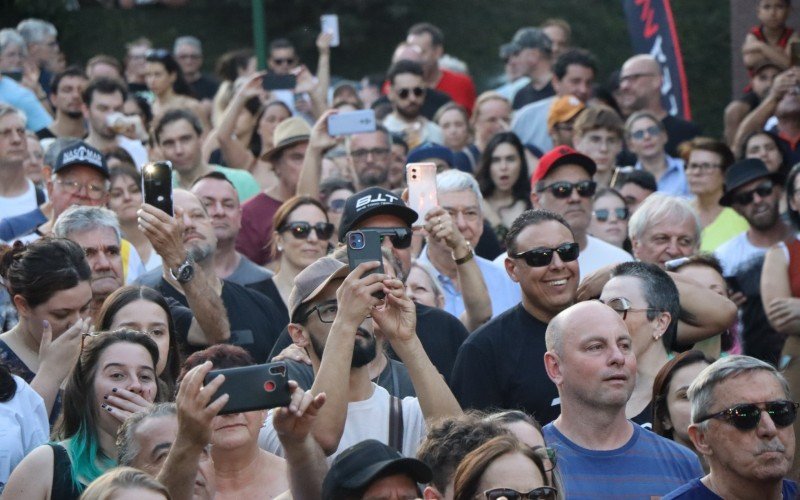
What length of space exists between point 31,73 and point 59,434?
27.6 feet

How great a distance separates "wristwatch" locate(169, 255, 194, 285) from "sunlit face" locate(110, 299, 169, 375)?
70cm

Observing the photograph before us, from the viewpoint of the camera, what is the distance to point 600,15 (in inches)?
781

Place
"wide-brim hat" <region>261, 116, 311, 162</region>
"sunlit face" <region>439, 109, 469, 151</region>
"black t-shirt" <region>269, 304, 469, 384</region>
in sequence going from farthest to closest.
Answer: "sunlit face" <region>439, 109, 469, 151</region> < "wide-brim hat" <region>261, 116, 311, 162</region> < "black t-shirt" <region>269, 304, 469, 384</region>

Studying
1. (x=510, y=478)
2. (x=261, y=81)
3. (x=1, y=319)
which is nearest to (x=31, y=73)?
(x=261, y=81)

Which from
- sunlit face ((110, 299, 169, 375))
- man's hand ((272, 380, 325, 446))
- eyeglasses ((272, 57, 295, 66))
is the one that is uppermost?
man's hand ((272, 380, 325, 446))

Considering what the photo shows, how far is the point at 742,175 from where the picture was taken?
385 inches

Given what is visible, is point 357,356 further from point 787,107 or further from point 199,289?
point 787,107

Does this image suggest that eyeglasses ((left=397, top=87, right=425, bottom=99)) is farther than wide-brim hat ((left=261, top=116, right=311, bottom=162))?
Yes

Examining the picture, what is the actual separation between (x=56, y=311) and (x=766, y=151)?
6053 mm

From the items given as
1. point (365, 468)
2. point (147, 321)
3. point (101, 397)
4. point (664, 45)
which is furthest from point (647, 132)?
point (365, 468)

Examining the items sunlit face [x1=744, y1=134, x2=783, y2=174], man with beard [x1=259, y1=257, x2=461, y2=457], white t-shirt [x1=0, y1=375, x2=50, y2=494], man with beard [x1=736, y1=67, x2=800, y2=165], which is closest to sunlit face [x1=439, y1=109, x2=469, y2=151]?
man with beard [x1=736, y1=67, x2=800, y2=165]

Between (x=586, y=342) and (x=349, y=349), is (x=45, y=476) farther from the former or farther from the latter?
(x=586, y=342)

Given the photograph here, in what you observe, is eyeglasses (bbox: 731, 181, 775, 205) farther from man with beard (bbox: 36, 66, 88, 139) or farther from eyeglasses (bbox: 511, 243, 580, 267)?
man with beard (bbox: 36, 66, 88, 139)

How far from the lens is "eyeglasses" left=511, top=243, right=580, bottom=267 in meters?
6.96
